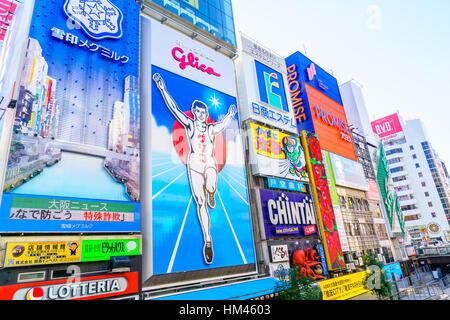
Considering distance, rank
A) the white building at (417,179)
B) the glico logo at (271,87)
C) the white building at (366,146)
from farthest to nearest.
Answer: the white building at (417,179) < the white building at (366,146) < the glico logo at (271,87)

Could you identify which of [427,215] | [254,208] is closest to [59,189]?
[254,208]

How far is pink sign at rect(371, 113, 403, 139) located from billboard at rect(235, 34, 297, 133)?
5953 cm

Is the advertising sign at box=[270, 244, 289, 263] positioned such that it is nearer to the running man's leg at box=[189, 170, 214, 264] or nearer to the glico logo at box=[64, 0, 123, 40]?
the running man's leg at box=[189, 170, 214, 264]

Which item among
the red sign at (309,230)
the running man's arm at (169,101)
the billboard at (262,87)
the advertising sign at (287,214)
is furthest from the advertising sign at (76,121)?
the red sign at (309,230)

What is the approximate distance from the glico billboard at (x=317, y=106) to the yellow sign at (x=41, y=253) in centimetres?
2734

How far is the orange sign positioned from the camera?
34.8 meters

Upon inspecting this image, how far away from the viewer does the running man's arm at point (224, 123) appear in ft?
72.3

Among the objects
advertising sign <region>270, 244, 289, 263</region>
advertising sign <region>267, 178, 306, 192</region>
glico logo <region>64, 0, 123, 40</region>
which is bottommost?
advertising sign <region>270, 244, 289, 263</region>

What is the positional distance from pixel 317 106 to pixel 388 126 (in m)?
54.9

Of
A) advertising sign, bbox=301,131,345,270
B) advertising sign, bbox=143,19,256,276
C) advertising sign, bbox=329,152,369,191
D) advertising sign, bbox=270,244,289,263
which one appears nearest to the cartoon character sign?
advertising sign, bbox=301,131,345,270

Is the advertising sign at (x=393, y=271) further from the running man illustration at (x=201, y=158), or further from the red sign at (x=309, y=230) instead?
the running man illustration at (x=201, y=158)

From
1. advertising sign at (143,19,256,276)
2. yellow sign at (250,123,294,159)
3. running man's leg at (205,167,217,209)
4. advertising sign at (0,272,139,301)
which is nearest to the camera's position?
advertising sign at (0,272,139,301)

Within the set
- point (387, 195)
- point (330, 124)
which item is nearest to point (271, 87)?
point (330, 124)

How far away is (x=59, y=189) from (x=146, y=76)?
372 inches
